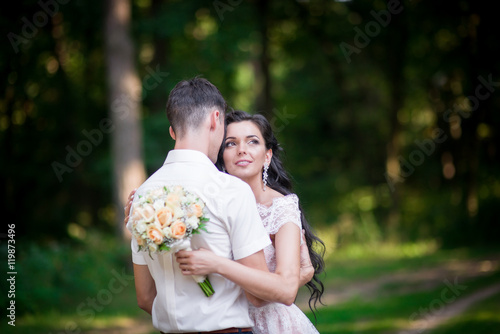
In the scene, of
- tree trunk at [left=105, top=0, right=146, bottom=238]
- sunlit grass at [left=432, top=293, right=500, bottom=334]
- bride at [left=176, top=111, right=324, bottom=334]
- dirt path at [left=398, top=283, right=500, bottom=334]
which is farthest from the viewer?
tree trunk at [left=105, top=0, right=146, bottom=238]

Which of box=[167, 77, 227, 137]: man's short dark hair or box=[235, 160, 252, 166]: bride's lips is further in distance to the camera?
box=[235, 160, 252, 166]: bride's lips

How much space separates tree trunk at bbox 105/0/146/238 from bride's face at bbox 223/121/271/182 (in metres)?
8.68

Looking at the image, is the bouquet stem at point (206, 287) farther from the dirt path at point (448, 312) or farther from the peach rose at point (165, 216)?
the dirt path at point (448, 312)

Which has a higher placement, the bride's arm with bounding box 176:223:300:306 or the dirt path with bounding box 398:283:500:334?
the bride's arm with bounding box 176:223:300:306

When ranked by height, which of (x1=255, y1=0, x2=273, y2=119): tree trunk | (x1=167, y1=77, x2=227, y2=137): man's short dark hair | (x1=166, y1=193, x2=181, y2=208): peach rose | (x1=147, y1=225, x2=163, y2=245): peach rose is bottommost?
(x1=147, y1=225, x2=163, y2=245): peach rose

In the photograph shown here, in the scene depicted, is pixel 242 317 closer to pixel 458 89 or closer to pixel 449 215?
pixel 449 215

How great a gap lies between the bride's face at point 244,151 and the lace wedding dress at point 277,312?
13.8 inches

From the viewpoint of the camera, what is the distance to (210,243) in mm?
2641

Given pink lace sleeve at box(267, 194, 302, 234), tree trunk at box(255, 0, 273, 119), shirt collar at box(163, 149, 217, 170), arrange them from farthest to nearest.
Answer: tree trunk at box(255, 0, 273, 119), pink lace sleeve at box(267, 194, 302, 234), shirt collar at box(163, 149, 217, 170)

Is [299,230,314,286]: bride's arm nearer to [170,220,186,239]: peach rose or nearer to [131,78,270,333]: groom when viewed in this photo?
[131,78,270,333]: groom

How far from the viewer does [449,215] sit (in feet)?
55.5

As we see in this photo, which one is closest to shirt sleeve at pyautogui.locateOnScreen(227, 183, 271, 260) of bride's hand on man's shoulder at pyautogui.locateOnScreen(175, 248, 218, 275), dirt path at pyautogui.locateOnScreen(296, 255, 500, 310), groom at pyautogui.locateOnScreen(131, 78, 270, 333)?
groom at pyautogui.locateOnScreen(131, 78, 270, 333)

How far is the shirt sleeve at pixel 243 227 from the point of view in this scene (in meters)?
2.59

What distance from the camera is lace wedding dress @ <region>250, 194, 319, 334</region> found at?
3248 millimetres
